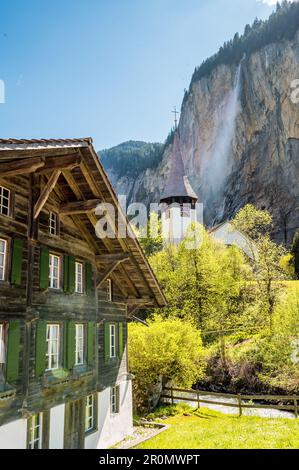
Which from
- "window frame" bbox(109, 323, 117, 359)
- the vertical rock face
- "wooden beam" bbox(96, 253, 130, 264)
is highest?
the vertical rock face

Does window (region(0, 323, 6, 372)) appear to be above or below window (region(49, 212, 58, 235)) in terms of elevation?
below

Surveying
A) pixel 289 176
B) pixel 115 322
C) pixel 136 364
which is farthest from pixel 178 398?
pixel 289 176

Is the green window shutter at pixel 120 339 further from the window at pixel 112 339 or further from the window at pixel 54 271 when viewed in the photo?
the window at pixel 54 271

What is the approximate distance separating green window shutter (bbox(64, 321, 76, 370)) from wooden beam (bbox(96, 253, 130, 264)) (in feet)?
9.48

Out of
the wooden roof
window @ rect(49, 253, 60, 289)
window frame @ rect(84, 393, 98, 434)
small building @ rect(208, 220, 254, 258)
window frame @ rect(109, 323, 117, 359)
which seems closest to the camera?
the wooden roof

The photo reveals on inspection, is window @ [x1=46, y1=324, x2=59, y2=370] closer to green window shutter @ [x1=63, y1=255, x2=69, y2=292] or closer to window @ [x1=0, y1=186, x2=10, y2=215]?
green window shutter @ [x1=63, y1=255, x2=69, y2=292]

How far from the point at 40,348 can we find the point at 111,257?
15.2ft

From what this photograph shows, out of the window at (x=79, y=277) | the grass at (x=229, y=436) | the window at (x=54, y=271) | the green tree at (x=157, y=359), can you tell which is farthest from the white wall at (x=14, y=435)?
the green tree at (x=157, y=359)

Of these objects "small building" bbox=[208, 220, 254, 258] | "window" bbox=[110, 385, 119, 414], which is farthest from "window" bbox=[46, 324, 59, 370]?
"small building" bbox=[208, 220, 254, 258]

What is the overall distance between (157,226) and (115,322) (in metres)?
31.6

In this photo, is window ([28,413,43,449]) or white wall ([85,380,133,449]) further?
white wall ([85,380,133,449])

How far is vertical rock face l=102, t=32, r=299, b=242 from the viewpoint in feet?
210

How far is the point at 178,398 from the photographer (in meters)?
21.7

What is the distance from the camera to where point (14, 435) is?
9289mm
